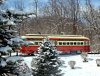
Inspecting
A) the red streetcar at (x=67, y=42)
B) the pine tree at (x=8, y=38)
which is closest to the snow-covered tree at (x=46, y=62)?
the pine tree at (x=8, y=38)

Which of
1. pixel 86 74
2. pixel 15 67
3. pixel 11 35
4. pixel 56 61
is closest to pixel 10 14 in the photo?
pixel 11 35

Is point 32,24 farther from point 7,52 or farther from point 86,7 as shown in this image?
point 7,52

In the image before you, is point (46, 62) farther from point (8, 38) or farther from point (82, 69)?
point (82, 69)

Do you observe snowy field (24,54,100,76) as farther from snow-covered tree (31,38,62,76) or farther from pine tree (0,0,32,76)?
pine tree (0,0,32,76)

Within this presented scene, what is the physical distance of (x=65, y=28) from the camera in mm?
64938

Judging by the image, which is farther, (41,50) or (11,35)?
(41,50)

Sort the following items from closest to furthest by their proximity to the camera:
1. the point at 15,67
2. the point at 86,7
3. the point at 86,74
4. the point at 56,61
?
1. the point at 15,67
2. the point at 56,61
3. the point at 86,74
4. the point at 86,7

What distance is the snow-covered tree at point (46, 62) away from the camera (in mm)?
20031

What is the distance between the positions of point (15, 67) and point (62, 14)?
2187 inches

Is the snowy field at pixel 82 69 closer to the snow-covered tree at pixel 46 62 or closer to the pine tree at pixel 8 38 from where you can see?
the snow-covered tree at pixel 46 62

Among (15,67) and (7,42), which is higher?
(7,42)

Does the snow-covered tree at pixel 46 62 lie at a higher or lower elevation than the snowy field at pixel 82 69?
higher

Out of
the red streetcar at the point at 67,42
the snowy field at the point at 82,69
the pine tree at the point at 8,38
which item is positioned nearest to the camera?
the pine tree at the point at 8,38

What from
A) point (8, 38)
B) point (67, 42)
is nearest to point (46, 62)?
point (8, 38)
